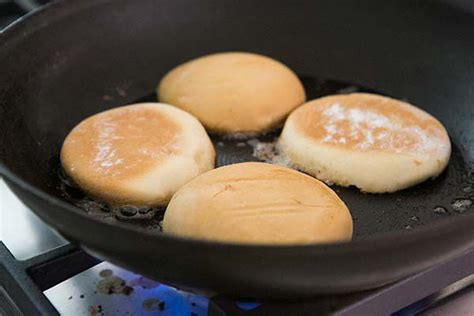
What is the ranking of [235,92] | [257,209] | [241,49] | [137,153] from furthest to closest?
[241,49] < [235,92] < [137,153] < [257,209]

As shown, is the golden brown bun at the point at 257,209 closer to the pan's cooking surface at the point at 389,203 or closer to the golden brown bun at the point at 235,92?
the pan's cooking surface at the point at 389,203

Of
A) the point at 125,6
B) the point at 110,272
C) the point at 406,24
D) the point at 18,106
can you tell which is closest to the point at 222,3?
the point at 125,6

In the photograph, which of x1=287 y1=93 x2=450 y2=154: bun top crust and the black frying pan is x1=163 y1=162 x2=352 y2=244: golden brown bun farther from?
x1=287 y1=93 x2=450 y2=154: bun top crust

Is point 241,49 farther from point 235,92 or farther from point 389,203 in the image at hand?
point 389,203

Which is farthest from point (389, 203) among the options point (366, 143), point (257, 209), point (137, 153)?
point (137, 153)

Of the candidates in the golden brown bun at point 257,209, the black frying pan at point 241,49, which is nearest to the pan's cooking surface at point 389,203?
the black frying pan at point 241,49

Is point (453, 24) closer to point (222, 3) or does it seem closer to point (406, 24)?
point (406, 24)

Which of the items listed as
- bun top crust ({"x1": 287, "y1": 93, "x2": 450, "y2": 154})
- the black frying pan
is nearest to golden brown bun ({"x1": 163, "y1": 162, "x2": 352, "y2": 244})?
the black frying pan
